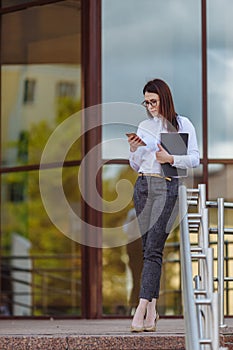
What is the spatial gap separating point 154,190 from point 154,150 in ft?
0.79

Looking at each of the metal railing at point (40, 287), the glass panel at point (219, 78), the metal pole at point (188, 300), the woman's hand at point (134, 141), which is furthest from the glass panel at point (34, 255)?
the metal pole at point (188, 300)

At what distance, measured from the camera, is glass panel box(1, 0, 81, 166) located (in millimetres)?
9586

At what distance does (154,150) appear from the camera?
19.3 ft

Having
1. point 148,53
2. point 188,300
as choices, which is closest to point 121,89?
point 148,53

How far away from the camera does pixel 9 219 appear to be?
16719mm

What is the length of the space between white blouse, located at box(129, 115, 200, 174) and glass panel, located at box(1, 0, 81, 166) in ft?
8.08

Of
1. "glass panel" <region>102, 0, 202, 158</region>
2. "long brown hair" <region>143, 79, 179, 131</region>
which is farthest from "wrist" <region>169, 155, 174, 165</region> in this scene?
"glass panel" <region>102, 0, 202, 158</region>

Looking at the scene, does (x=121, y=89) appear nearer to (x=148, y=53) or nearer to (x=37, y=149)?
(x=148, y=53)

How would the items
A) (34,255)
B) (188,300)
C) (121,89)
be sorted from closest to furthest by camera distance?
1. (188,300)
2. (121,89)
3. (34,255)

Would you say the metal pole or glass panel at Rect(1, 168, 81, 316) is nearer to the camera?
the metal pole

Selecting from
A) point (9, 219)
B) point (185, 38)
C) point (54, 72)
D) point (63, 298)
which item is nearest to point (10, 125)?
point (54, 72)

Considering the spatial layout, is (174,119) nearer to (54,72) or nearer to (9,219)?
(54,72)

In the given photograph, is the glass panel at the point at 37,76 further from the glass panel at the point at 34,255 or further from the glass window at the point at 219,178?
the glass window at the point at 219,178

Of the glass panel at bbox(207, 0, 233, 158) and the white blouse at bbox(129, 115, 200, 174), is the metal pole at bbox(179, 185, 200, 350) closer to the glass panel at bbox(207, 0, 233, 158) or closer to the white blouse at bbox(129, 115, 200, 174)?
the white blouse at bbox(129, 115, 200, 174)
